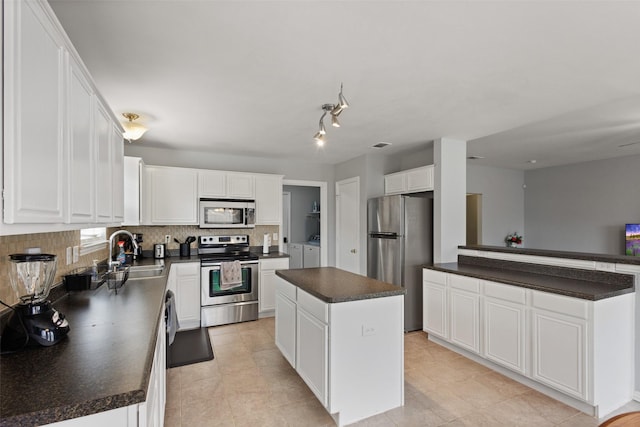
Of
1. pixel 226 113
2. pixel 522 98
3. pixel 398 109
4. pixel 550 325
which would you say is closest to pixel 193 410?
pixel 226 113

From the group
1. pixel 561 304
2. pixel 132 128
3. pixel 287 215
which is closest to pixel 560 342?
pixel 561 304

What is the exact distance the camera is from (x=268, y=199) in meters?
4.85

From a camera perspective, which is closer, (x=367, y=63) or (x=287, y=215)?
(x=367, y=63)

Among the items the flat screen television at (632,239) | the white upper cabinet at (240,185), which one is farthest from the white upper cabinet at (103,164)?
the flat screen television at (632,239)

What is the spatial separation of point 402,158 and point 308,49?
3.47 meters

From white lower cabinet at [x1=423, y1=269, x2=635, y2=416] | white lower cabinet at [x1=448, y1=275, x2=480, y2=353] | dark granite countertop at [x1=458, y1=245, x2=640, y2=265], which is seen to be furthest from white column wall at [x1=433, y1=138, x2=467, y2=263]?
white lower cabinet at [x1=423, y1=269, x2=635, y2=416]

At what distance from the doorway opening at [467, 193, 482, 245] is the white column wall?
93.9 inches

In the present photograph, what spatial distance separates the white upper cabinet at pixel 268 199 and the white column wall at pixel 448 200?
2299mm

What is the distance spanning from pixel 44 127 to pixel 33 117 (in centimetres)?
8

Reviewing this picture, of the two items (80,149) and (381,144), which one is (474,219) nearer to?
(381,144)

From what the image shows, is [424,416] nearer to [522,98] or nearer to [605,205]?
[522,98]

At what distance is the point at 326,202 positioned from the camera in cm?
569

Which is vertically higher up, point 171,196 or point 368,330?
point 171,196

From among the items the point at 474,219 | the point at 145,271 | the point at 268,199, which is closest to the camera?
the point at 145,271
